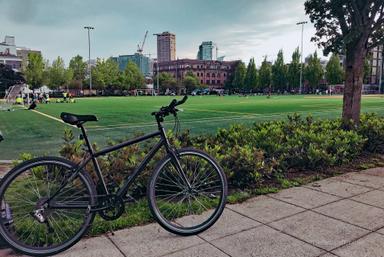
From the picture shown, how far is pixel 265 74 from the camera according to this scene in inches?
3297

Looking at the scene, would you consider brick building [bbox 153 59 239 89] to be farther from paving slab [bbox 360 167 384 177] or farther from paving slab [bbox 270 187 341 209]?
paving slab [bbox 270 187 341 209]

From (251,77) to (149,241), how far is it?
84.2m

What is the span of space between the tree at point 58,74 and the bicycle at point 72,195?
211ft

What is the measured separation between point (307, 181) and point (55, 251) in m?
3.45

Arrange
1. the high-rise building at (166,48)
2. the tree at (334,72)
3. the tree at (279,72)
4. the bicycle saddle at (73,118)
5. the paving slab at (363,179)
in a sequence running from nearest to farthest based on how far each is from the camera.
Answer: the bicycle saddle at (73,118) → the paving slab at (363,179) → the tree at (334,72) → the tree at (279,72) → the high-rise building at (166,48)

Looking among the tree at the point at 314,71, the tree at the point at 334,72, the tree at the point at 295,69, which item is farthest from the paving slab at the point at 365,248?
the tree at the point at 295,69

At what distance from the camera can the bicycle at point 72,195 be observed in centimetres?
279

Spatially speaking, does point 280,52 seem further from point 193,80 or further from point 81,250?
point 81,250

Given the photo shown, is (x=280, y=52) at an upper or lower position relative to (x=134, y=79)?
upper

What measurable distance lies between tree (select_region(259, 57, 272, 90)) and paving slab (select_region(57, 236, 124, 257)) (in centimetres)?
8365

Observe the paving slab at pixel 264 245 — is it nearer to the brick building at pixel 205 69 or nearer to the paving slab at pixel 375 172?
the paving slab at pixel 375 172

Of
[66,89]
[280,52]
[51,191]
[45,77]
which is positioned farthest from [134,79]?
[51,191]

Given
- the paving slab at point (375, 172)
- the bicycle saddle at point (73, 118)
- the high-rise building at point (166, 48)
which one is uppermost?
the high-rise building at point (166, 48)

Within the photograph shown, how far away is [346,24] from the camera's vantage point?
753cm
